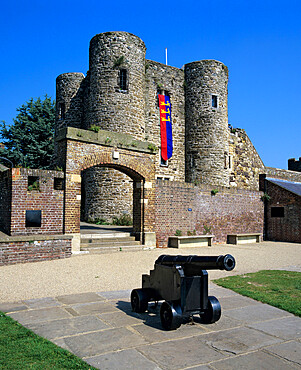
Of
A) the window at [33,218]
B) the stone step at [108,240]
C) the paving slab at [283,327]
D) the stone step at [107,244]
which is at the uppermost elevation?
the window at [33,218]

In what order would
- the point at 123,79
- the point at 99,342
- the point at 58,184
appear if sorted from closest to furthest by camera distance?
the point at 99,342
the point at 58,184
the point at 123,79

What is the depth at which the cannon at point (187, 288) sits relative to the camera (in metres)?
4.79

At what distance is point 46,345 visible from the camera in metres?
4.13

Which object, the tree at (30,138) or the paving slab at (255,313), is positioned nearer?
the paving slab at (255,313)

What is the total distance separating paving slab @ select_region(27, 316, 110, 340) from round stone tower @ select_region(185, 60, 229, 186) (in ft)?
68.7

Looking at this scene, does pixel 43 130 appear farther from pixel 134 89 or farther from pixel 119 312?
pixel 119 312

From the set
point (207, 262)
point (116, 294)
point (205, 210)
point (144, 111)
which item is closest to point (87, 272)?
point (116, 294)

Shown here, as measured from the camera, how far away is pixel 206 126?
25.7m

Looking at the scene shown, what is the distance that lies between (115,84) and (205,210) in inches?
392

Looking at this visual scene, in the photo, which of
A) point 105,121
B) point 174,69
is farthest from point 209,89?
point 105,121

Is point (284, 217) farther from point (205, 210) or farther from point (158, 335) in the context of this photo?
point (158, 335)

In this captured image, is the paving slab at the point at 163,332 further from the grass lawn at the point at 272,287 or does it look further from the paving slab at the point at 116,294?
the grass lawn at the point at 272,287

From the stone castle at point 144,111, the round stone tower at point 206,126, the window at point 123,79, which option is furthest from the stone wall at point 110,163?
the round stone tower at point 206,126

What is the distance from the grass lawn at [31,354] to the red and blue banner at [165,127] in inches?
836
